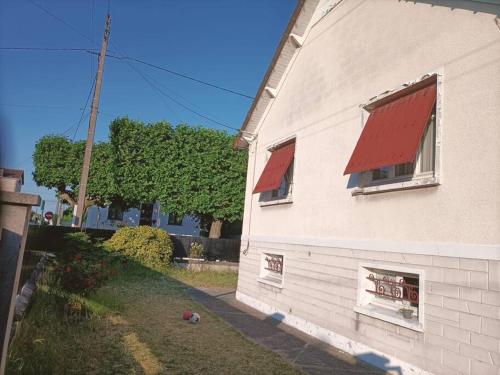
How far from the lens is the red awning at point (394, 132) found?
567cm

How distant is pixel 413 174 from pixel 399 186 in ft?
0.90

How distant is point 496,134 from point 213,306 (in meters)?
7.90

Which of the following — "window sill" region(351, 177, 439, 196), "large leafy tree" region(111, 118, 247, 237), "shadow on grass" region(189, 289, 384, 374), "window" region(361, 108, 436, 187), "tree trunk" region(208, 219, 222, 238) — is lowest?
"shadow on grass" region(189, 289, 384, 374)

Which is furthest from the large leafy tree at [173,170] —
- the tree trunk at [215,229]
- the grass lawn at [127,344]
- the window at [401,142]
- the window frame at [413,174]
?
the window at [401,142]

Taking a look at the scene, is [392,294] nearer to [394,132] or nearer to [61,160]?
[394,132]

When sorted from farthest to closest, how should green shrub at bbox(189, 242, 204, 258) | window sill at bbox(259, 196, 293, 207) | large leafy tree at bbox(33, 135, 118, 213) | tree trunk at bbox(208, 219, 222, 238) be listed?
large leafy tree at bbox(33, 135, 118, 213) < tree trunk at bbox(208, 219, 222, 238) < green shrub at bbox(189, 242, 204, 258) < window sill at bbox(259, 196, 293, 207)

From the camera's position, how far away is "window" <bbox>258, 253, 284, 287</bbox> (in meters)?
9.95

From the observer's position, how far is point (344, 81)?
7.98 meters

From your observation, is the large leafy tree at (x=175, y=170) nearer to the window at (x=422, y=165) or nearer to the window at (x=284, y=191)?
the window at (x=284, y=191)

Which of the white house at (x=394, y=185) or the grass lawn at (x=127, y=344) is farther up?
the white house at (x=394, y=185)

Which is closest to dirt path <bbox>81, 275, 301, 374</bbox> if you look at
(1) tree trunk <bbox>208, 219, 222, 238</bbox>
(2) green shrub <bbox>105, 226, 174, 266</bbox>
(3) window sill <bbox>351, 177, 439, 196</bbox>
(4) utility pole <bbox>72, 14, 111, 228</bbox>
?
(3) window sill <bbox>351, 177, 439, 196</bbox>

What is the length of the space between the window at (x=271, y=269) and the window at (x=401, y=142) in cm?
376

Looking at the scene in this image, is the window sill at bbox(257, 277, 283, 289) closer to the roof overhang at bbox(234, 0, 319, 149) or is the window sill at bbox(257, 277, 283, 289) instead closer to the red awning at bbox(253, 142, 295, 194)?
the red awning at bbox(253, 142, 295, 194)

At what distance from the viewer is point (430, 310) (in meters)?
5.31
